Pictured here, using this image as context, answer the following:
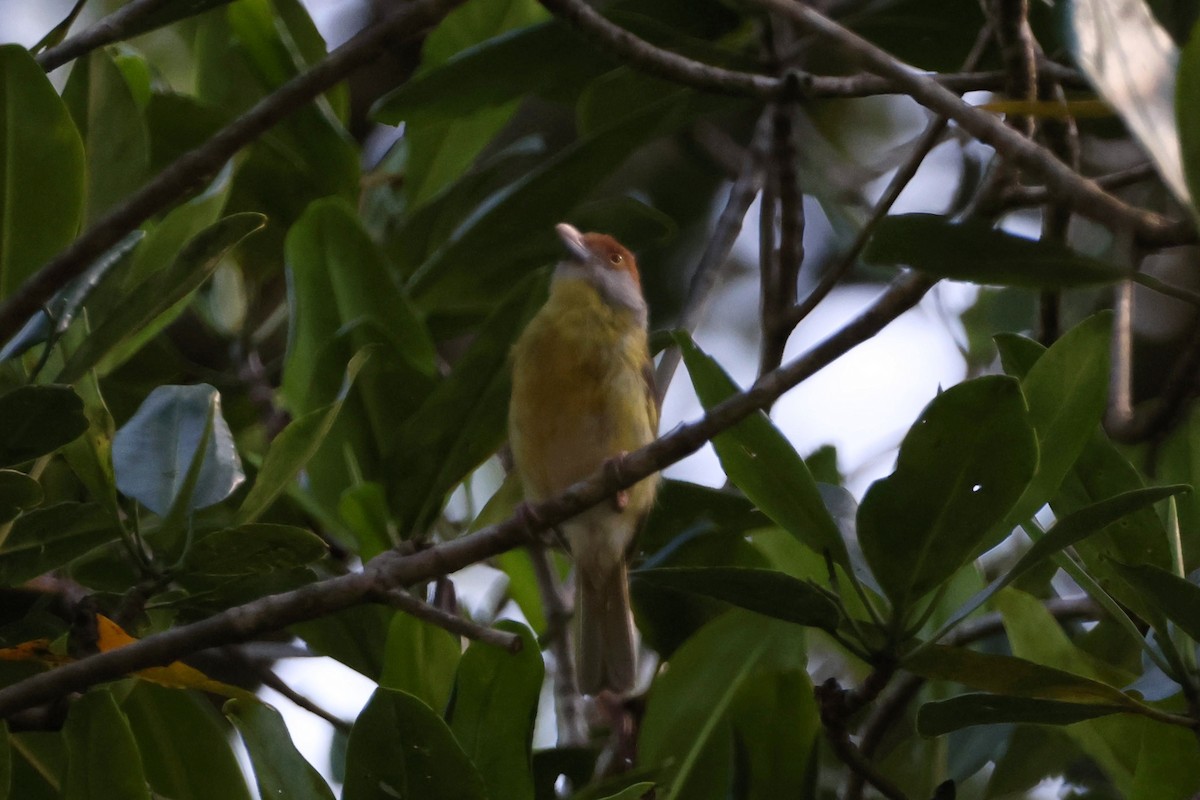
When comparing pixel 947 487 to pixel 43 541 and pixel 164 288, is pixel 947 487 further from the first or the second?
pixel 43 541

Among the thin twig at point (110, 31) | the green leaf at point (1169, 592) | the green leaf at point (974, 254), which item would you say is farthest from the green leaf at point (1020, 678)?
the thin twig at point (110, 31)

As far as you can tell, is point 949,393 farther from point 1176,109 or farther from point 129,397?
point 129,397

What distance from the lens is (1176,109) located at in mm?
1403

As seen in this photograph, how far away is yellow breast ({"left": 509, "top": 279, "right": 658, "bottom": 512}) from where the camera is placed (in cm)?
360

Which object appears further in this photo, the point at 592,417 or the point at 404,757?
the point at 592,417

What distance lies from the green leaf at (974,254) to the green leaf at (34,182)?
4.59 ft

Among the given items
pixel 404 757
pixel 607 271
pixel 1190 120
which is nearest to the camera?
pixel 1190 120

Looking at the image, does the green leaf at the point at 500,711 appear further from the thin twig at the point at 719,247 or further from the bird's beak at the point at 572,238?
the bird's beak at the point at 572,238

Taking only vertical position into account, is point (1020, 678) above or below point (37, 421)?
below

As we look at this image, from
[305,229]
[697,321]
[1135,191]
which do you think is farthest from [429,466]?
A: [1135,191]

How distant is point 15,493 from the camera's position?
1934mm

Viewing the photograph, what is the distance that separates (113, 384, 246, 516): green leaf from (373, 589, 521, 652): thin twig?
0.35 meters

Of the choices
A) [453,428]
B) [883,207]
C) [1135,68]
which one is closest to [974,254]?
[1135,68]

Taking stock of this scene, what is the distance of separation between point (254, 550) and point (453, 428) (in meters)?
0.59
